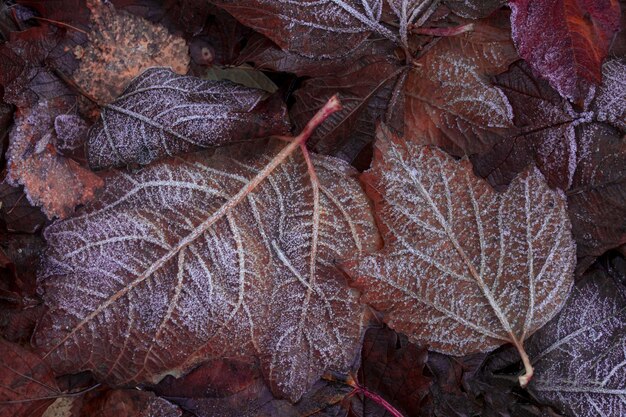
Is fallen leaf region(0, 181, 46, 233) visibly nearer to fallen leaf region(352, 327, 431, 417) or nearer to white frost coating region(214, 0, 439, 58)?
white frost coating region(214, 0, 439, 58)

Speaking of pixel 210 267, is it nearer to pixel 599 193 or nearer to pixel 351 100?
pixel 351 100

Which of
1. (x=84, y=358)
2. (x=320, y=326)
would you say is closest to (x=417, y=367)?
(x=320, y=326)

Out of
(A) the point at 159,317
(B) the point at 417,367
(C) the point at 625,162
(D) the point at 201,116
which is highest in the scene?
(D) the point at 201,116

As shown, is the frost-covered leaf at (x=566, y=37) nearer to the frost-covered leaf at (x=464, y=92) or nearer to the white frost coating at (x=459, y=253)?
the frost-covered leaf at (x=464, y=92)

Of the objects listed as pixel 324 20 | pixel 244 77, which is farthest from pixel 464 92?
pixel 244 77

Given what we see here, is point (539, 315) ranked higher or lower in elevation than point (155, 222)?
lower

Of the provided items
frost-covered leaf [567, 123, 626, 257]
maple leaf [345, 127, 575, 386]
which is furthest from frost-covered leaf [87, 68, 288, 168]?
frost-covered leaf [567, 123, 626, 257]

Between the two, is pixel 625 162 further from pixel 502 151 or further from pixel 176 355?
pixel 176 355

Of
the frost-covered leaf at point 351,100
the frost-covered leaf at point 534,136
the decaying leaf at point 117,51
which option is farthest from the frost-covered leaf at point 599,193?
the decaying leaf at point 117,51
